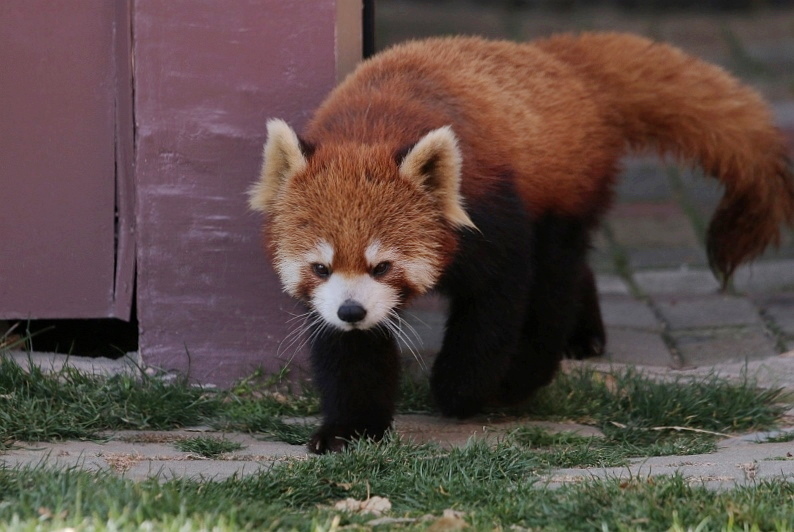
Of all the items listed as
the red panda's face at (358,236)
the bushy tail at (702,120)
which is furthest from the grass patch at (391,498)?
the bushy tail at (702,120)

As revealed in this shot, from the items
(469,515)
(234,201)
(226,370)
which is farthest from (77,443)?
(469,515)

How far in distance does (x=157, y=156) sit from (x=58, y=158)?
0.44 meters

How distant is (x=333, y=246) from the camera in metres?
4.03

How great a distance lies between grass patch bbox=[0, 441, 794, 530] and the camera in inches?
122

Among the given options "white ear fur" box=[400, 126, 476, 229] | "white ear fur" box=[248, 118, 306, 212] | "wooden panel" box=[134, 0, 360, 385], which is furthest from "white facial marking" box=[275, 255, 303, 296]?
"wooden panel" box=[134, 0, 360, 385]

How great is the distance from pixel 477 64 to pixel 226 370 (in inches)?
66.1

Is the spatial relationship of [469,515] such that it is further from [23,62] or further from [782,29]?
[782,29]

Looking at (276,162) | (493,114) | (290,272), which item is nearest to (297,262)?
(290,272)

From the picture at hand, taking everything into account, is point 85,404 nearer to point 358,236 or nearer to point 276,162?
point 276,162

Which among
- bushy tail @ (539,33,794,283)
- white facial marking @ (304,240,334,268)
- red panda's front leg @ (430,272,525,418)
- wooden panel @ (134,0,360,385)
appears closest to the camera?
white facial marking @ (304,240,334,268)

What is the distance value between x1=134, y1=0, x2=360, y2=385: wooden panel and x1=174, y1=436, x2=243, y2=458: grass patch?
2.57 feet

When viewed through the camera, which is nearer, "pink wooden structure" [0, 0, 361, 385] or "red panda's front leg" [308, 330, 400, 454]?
"red panda's front leg" [308, 330, 400, 454]

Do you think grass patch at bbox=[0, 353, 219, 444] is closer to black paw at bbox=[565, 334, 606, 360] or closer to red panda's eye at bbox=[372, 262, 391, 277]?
red panda's eye at bbox=[372, 262, 391, 277]

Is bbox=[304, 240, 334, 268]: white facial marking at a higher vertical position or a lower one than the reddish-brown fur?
lower
